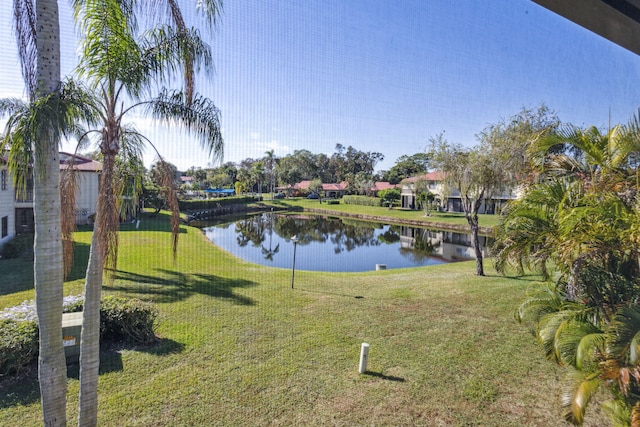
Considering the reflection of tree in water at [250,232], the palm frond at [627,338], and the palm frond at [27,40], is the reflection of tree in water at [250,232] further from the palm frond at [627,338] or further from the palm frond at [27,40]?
the palm frond at [627,338]

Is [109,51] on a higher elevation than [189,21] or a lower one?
lower

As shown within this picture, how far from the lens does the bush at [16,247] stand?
6.25 m

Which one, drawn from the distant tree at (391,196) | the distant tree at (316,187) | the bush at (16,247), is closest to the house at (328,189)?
the distant tree at (316,187)

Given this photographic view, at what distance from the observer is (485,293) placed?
482cm

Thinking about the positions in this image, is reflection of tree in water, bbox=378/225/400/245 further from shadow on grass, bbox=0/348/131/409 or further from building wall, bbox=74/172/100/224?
shadow on grass, bbox=0/348/131/409

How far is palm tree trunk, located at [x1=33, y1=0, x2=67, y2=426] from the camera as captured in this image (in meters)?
1.43

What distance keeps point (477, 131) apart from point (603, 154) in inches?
160

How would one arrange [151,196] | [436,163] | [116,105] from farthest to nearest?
[151,196] < [436,163] < [116,105]

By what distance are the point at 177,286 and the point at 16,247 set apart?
3.81 m

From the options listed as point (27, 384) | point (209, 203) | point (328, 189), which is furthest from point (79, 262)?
point (328, 189)

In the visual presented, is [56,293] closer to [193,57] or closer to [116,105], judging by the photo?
[116,105]

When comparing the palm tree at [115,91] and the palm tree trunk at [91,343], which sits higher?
the palm tree at [115,91]

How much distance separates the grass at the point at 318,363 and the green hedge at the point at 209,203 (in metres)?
12.4

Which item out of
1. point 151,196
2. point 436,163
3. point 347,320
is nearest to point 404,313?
point 347,320
